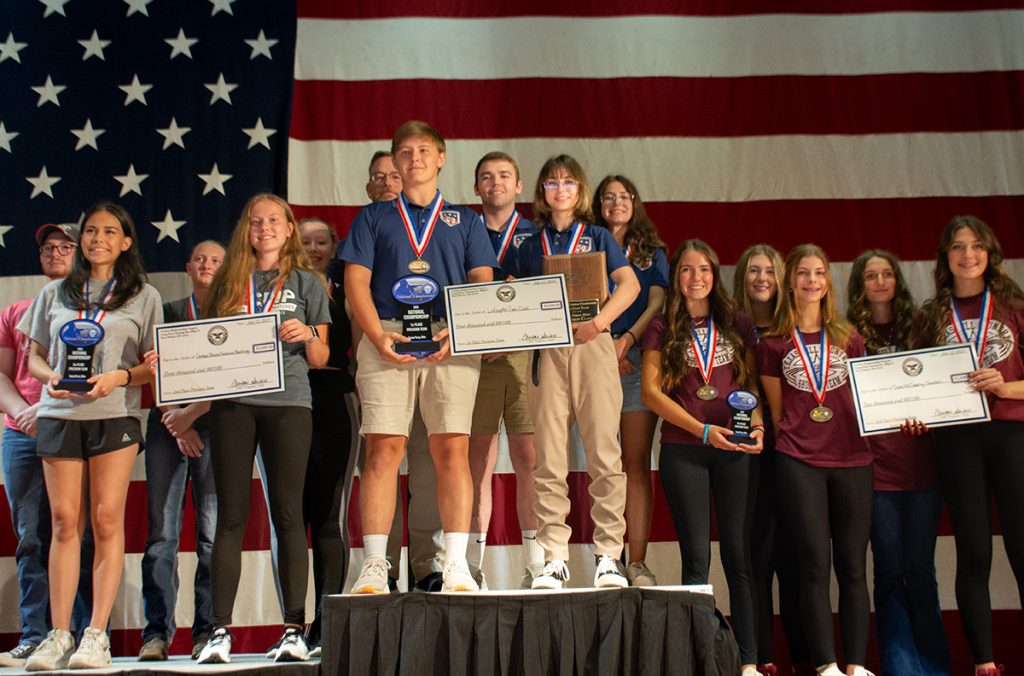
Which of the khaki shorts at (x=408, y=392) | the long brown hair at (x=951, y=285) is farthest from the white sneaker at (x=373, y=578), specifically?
the long brown hair at (x=951, y=285)

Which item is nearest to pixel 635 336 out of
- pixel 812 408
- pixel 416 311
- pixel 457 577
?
pixel 812 408

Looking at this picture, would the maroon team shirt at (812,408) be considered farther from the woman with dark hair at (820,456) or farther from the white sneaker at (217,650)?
the white sneaker at (217,650)

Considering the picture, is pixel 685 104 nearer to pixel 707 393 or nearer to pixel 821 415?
pixel 707 393

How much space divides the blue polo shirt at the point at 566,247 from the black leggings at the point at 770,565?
1087mm

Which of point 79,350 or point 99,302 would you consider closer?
point 79,350

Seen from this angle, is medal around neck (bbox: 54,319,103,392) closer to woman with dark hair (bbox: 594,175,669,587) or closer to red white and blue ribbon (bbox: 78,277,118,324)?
red white and blue ribbon (bbox: 78,277,118,324)

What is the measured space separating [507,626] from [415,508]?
0.91m

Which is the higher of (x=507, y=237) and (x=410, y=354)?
(x=507, y=237)

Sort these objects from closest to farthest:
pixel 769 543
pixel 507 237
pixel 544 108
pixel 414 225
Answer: pixel 414 225 < pixel 769 543 < pixel 507 237 < pixel 544 108

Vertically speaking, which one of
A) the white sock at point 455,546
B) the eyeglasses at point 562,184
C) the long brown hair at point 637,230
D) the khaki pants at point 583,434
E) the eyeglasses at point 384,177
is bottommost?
the white sock at point 455,546

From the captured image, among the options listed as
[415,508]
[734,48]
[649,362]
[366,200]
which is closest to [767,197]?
[734,48]

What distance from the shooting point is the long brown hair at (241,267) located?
427 cm

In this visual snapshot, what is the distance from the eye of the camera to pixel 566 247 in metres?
4.49

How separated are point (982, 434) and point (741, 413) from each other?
1093 mm
